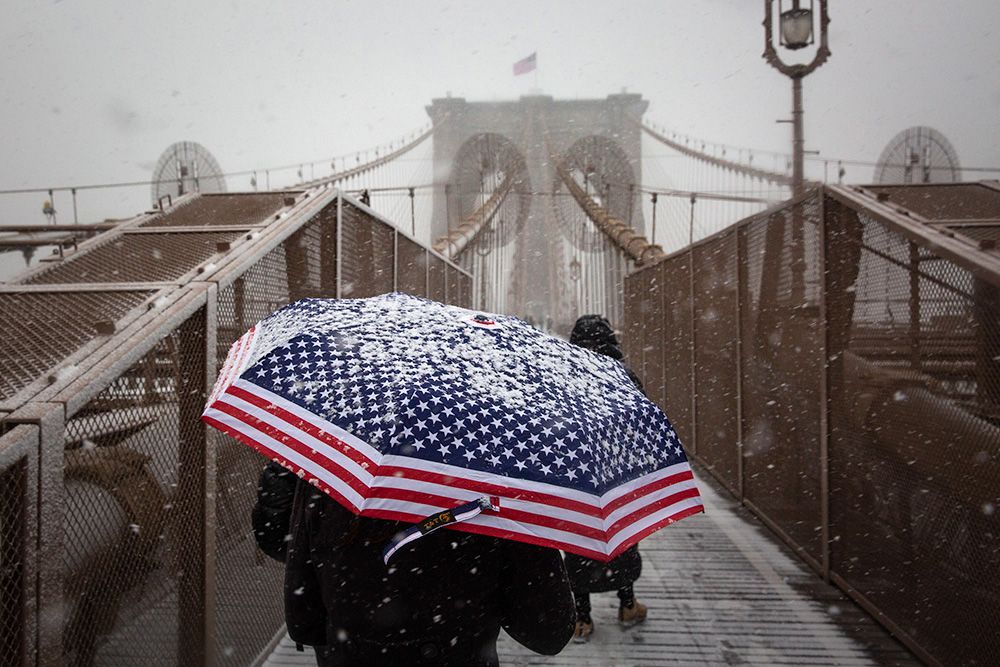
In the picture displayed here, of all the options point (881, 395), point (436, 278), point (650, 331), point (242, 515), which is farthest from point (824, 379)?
point (650, 331)

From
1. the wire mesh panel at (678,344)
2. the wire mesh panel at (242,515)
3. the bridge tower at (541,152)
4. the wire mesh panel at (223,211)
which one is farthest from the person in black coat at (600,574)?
the bridge tower at (541,152)

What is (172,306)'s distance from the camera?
5.49 ft

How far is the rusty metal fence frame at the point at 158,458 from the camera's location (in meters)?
1.13

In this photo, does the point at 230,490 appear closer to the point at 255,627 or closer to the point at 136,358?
the point at 255,627

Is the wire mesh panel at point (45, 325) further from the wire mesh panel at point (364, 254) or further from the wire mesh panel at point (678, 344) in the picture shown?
the wire mesh panel at point (678, 344)

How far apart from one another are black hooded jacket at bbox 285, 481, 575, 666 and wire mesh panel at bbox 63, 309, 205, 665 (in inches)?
17.8

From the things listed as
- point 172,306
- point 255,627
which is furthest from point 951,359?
point 255,627

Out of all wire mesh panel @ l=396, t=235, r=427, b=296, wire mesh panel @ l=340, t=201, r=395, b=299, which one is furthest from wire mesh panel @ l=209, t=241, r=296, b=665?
wire mesh panel @ l=396, t=235, r=427, b=296

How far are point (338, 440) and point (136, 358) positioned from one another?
26.0 inches

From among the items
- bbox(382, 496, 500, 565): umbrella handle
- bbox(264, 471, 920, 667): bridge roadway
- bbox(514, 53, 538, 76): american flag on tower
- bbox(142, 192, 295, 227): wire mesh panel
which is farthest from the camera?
bbox(514, 53, 538, 76): american flag on tower

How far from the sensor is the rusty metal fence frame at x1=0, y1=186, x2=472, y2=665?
1.13 metres

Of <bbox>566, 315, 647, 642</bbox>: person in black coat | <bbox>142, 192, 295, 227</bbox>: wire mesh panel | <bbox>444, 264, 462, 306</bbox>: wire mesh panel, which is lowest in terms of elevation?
<bbox>566, 315, 647, 642</bbox>: person in black coat

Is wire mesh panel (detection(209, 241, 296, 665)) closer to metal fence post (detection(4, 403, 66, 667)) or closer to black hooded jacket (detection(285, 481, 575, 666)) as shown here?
metal fence post (detection(4, 403, 66, 667))

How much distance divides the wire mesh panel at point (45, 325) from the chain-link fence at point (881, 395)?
2165mm
